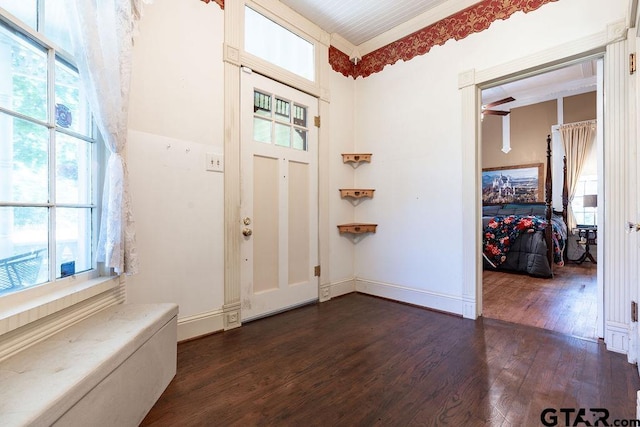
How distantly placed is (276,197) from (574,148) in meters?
5.91

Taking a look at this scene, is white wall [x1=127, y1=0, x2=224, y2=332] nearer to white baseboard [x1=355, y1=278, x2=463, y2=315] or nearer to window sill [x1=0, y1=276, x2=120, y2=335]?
window sill [x1=0, y1=276, x2=120, y2=335]

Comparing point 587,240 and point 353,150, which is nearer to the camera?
point 353,150

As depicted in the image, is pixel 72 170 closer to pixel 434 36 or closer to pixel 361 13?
pixel 361 13

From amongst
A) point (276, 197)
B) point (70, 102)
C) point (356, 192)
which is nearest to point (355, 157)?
point (356, 192)

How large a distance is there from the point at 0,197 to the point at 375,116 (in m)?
2.98

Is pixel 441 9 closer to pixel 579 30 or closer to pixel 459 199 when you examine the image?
pixel 579 30

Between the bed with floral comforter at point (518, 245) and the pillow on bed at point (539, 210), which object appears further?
the pillow on bed at point (539, 210)

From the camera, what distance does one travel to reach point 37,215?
124 centimetres

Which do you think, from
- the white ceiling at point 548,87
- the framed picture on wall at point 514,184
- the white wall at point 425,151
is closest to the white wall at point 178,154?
the white wall at point 425,151

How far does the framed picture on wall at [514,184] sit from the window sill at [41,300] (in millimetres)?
6879

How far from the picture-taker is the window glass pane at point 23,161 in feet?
3.64

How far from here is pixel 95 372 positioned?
0.95 meters

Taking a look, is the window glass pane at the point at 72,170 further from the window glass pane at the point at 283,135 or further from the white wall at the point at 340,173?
the white wall at the point at 340,173

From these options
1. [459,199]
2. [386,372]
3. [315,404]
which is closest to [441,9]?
[459,199]
